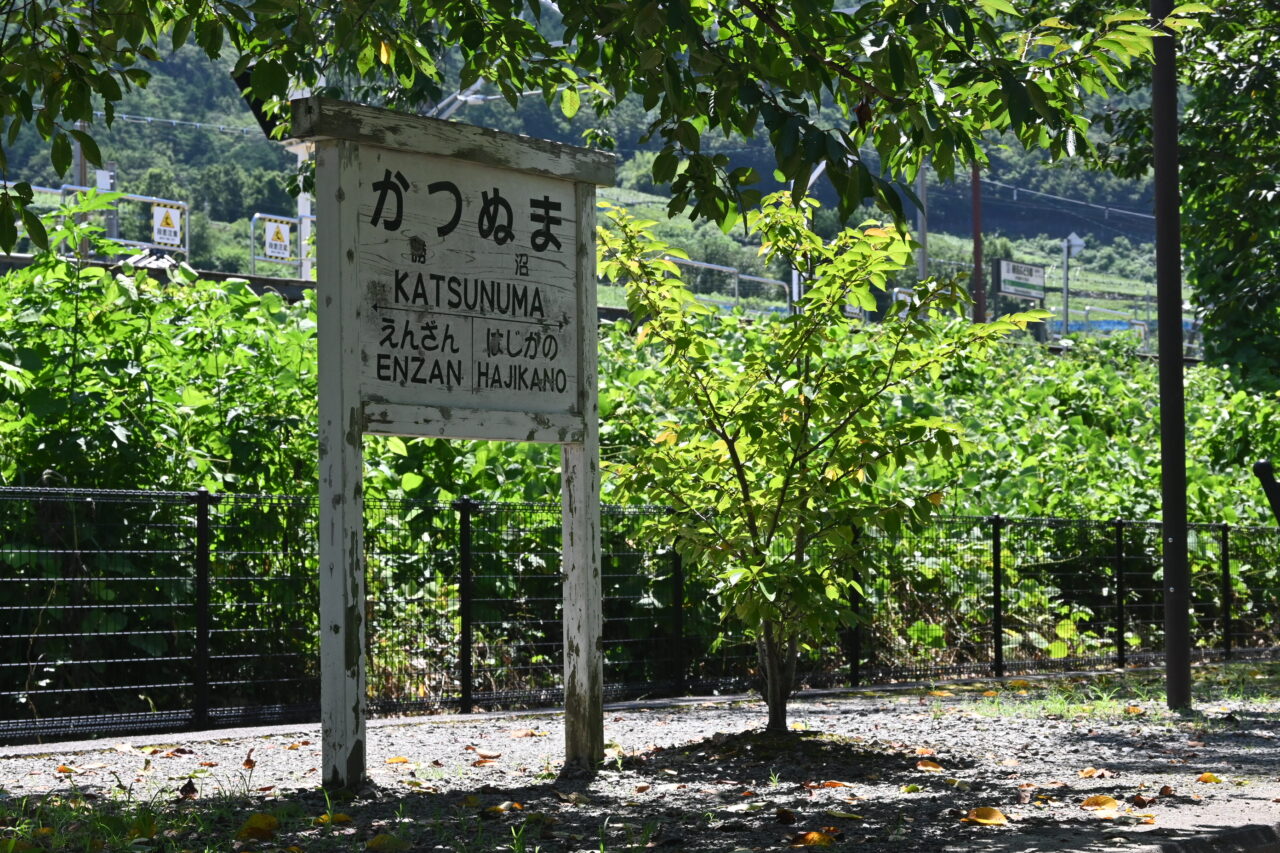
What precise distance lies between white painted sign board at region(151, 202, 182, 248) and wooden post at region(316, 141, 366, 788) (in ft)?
105

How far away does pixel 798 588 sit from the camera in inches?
310

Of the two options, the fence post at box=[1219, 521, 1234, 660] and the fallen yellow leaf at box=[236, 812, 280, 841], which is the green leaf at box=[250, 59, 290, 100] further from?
the fence post at box=[1219, 521, 1234, 660]

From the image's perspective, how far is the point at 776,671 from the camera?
345 inches

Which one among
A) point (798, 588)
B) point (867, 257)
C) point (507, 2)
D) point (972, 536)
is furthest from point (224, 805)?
point (972, 536)

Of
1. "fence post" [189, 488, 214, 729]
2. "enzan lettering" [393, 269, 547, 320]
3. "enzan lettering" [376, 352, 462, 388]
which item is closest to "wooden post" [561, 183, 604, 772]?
"enzan lettering" [393, 269, 547, 320]

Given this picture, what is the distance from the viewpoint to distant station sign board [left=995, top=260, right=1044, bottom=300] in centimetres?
6536

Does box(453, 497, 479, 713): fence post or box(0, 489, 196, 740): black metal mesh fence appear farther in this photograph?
box(453, 497, 479, 713): fence post

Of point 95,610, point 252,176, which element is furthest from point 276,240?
point 252,176

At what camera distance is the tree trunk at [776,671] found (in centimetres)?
868

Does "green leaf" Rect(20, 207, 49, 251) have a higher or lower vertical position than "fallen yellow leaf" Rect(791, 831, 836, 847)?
higher

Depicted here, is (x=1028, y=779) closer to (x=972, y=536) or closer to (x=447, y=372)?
(x=447, y=372)

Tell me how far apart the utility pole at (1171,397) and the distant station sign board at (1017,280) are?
5271 cm

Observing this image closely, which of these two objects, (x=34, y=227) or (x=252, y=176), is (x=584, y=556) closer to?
(x=34, y=227)

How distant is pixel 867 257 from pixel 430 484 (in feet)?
18.6
